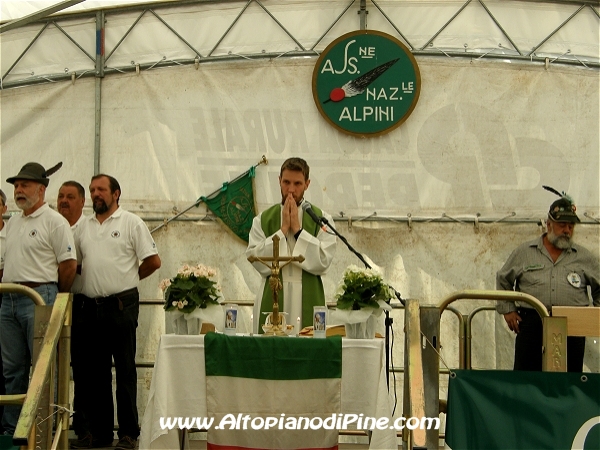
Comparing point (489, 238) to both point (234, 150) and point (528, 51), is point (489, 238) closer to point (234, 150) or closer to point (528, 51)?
point (528, 51)

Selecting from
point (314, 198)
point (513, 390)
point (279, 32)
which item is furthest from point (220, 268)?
point (513, 390)

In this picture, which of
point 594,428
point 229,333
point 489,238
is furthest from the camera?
point 489,238

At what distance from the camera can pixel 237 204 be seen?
742cm

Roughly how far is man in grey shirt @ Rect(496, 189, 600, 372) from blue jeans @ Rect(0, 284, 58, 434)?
11.5 feet

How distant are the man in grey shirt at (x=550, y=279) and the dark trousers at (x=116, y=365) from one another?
9.36ft

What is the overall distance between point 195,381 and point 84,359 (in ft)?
6.79

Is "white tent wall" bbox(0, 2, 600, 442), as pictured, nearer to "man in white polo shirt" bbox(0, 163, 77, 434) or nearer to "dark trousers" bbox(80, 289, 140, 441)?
"dark trousers" bbox(80, 289, 140, 441)

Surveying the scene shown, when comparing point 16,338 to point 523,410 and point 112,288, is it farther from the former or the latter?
point 523,410

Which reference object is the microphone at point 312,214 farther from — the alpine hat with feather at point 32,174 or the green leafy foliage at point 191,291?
the alpine hat with feather at point 32,174

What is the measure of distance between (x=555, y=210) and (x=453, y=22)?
192 centimetres

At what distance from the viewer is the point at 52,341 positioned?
436cm

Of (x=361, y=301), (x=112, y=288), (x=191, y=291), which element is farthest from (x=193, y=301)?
(x=112, y=288)

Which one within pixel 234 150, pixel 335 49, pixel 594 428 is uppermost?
pixel 335 49

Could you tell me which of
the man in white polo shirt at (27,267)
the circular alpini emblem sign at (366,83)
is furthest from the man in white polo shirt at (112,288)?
the circular alpini emblem sign at (366,83)
